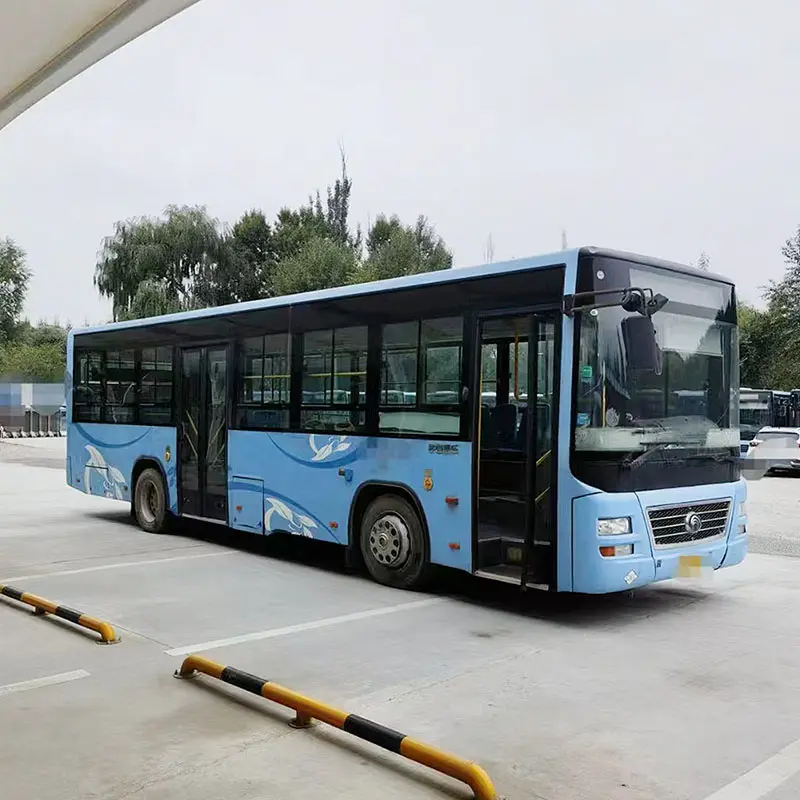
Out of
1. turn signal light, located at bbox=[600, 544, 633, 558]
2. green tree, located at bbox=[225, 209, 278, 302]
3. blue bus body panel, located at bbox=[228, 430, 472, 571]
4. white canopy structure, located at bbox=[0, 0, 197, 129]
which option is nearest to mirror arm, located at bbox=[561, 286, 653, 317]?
blue bus body panel, located at bbox=[228, 430, 472, 571]

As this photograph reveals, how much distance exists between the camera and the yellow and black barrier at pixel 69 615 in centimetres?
680

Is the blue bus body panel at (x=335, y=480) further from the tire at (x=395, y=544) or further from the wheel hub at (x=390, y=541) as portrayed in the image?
the wheel hub at (x=390, y=541)

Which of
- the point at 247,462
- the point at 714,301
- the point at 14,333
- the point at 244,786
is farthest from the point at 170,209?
the point at 244,786

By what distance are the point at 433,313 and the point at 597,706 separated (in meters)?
4.18

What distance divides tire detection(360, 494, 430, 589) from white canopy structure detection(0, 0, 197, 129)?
15.6 ft

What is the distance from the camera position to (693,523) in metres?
7.72

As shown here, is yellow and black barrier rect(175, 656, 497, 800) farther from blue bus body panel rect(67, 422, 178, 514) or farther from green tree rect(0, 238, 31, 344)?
green tree rect(0, 238, 31, 344)

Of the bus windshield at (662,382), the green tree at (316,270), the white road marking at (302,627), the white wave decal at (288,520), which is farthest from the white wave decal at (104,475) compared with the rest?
the green tree at (316,270)

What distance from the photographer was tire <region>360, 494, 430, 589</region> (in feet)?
28.2

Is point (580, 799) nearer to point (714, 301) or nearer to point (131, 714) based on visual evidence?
point (131, 714)

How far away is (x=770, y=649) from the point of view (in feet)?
22.2

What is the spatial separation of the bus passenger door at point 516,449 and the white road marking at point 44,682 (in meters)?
3.45

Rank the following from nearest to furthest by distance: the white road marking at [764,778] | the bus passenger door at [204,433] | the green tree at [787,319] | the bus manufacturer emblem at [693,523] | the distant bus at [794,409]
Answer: the white road marking at [764,778] < the bus manufacturer emblem at [693,523] < the bus passenger door at [204,433] < the distant bus at [794,409] < the green tree at [787,319]

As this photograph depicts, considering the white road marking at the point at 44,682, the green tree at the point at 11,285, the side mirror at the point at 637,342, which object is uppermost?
the green tree at the point at 11,285
